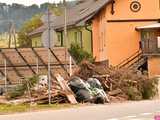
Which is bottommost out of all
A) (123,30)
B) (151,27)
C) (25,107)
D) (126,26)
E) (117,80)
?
(25,107)

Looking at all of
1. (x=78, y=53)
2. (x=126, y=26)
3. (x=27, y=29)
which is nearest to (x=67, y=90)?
(x=126, y=26)

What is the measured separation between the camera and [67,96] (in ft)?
83.3

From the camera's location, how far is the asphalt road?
753 inches

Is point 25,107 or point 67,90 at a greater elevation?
point 67,90

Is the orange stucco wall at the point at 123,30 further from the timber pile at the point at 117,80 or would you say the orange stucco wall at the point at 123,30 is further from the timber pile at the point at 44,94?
the timber pile at the point at 44,94

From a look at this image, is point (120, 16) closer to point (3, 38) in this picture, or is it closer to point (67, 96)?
point (67, 96)

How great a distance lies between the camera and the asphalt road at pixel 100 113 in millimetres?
19125

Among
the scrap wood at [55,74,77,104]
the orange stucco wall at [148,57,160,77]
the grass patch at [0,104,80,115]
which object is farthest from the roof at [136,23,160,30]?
the grass patch at [0,104,80,115]

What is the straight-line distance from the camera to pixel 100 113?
2052 cm

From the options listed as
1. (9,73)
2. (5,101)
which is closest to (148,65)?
(9,73)

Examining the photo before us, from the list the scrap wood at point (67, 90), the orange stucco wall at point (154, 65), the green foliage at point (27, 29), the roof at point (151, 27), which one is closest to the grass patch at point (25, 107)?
the scrap wood at point (67, 90)

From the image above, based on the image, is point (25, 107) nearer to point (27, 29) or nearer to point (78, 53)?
point (78, 53)

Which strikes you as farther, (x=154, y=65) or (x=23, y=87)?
(x=154, y=65)

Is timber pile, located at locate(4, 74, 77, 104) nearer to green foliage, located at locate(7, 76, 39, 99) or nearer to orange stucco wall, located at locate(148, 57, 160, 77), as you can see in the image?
green foliage, located at locate(7, 76, 39, 99)
